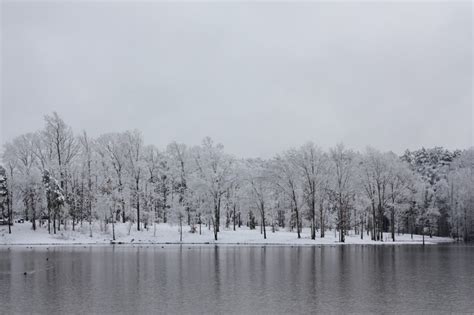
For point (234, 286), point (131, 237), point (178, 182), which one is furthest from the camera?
point (178, 182)

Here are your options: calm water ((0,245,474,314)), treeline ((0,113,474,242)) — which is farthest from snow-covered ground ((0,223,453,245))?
calm water ((0,245,474,314))

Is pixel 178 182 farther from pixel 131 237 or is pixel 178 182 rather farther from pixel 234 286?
pixel 234 286

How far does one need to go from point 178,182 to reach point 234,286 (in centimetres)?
7386

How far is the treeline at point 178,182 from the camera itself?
86938 mm

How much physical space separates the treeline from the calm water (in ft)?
126

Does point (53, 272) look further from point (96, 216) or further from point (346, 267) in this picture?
point (96, 216)

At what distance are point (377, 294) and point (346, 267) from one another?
1534cm

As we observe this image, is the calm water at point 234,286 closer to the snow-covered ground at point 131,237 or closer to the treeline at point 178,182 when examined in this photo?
the snow-covered ground at point 131,237

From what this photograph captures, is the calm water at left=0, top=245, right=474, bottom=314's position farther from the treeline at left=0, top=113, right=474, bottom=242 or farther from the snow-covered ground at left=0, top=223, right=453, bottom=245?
the treeline at left=0, top=113, right=474, bottom=242

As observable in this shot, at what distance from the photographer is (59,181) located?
294 feet

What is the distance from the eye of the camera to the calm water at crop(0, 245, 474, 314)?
24.8 metres

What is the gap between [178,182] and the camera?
104m

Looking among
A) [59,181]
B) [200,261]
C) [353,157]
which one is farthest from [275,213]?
[200,261]

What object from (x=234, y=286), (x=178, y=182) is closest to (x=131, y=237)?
(x=178, y=182)
